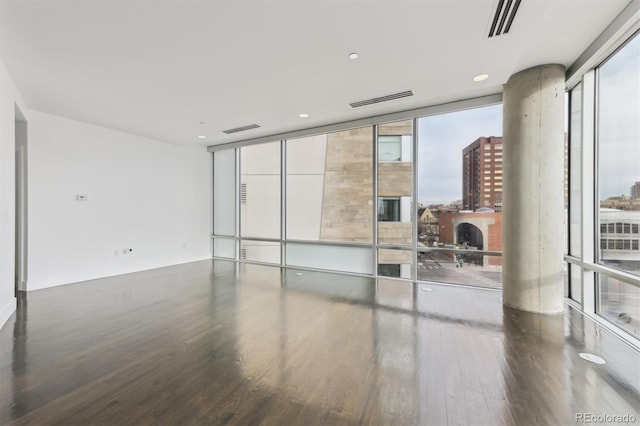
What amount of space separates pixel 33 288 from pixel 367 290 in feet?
19.1

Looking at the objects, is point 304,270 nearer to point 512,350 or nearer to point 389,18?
point 512,350

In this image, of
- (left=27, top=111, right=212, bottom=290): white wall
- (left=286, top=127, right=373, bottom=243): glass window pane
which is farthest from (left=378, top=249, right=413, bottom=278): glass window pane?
(left=27, top=111, right=212, bottom=290): white wall

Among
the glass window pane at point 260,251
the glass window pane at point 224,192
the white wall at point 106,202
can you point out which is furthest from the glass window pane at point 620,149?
the white wall at point 106,202

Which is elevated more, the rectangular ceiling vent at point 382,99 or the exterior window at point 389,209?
the rectangular ceiling vent at point 382,99

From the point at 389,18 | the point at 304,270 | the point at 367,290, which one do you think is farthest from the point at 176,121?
the point at 367,290

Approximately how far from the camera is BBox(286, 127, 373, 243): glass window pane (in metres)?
5.90

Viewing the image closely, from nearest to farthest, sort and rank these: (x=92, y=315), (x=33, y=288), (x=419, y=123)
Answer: (x=92, y=315), (x=33, y=288), (x=419, y=123)

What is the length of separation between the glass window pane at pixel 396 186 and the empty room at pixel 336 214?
0.14 ft

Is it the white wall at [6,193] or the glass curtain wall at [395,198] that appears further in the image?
the glass curtain wall at [395,198]

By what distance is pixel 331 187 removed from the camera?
6.35 m

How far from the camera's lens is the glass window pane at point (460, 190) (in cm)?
469

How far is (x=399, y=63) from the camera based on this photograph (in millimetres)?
3303

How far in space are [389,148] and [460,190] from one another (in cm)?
156

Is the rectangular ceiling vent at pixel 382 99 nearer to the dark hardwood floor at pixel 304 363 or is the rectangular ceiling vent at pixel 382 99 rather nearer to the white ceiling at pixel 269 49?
the white ceiling at pixel 269 49
